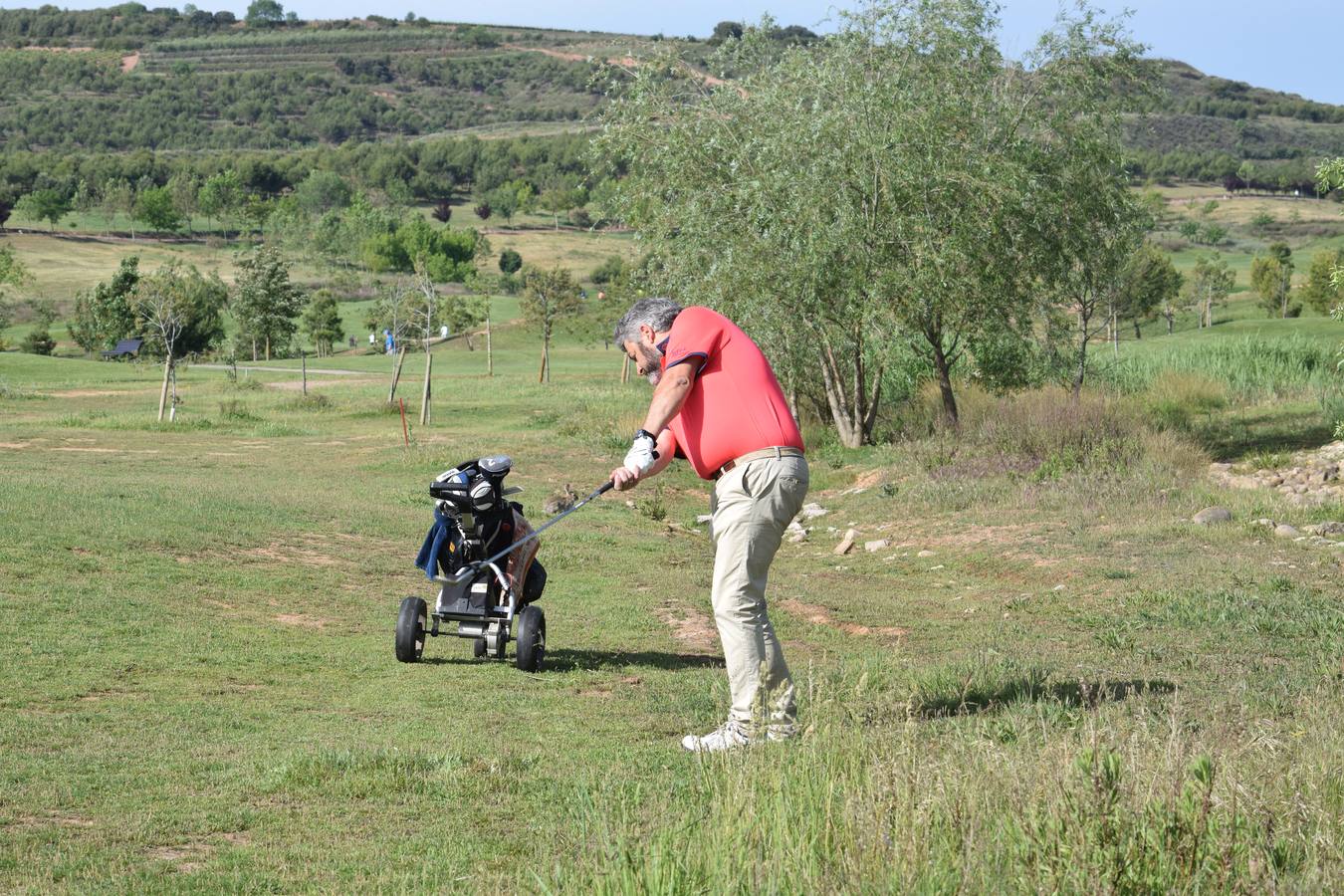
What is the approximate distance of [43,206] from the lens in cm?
13888

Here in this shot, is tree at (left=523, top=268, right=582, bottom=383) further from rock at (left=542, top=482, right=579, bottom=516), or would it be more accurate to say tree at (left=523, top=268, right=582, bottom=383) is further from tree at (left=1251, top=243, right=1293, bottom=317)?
rock at (left=542, top=482, right=579, bottom=516)

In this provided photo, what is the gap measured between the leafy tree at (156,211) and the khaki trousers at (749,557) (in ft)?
484

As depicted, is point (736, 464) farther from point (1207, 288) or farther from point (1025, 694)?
point (1207, 288)

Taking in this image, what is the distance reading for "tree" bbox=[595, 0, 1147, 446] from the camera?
21.4 meters

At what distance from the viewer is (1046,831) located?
4047 millimetres

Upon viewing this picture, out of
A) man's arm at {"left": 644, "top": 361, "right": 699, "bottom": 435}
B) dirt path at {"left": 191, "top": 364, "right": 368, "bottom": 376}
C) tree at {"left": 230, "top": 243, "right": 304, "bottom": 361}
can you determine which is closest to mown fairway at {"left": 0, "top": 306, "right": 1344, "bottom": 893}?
man's arm at {"left": 644, "top": 361, "right": 699, "bottom": 435}

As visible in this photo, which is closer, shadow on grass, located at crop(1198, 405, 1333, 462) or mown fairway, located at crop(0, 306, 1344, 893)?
mown fairway, located at crop(0, 306, 1344, 893)

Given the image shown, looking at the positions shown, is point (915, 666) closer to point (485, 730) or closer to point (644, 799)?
point (485, 730)

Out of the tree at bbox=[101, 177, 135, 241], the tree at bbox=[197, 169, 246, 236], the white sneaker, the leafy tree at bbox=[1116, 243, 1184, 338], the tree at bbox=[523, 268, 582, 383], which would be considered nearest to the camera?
the white sneaker

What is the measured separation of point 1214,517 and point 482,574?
9237 millimetres

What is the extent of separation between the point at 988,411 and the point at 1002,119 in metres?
4.81

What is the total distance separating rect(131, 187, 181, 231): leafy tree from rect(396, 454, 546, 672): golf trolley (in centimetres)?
14410

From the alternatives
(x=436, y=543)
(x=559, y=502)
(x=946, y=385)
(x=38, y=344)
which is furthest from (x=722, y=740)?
(x=38, y=344)

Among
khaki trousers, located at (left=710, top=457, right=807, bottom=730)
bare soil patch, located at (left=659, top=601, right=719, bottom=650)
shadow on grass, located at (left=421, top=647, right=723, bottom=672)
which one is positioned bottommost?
bare soil patch, located at (left=659, top=601, right=719, bottom=650)
